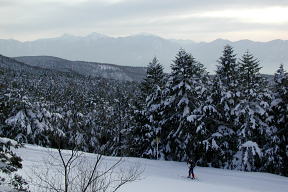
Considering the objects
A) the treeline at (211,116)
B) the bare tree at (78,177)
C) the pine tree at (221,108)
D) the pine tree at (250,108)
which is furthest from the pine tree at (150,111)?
the pine tree at (250,108)

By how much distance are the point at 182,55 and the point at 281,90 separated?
918 centimetres

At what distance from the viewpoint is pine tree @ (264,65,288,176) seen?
28.9 m

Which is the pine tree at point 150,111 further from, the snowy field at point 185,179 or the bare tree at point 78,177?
the bare tree at point 78,177

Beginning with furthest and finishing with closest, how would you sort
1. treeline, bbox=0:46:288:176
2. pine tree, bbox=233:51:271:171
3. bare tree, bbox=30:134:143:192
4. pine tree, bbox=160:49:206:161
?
A: 1. pine tree, bbox=160:49:206:161
2. treeline, bbox=0:46:288:176
3. pine tree, bbox=233:51:271:171
4. bare tree, bbox=30:134:143:192

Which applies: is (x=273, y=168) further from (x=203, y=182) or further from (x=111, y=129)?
(x=111, y=129)

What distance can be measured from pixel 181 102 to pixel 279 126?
8728 mm

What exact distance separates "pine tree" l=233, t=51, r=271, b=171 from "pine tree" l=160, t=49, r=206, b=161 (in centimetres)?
378

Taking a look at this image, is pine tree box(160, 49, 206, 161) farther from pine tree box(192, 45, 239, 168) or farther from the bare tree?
the bare tree

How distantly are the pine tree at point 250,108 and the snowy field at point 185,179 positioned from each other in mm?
3790

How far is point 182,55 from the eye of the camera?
31750 mm

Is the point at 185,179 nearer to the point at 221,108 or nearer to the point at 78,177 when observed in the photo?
the point at 221,108

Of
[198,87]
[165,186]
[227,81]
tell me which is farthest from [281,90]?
[165,186]

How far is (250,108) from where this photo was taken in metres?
29.9

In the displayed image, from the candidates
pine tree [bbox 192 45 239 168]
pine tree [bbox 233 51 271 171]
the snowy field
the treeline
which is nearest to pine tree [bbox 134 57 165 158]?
the treeline
